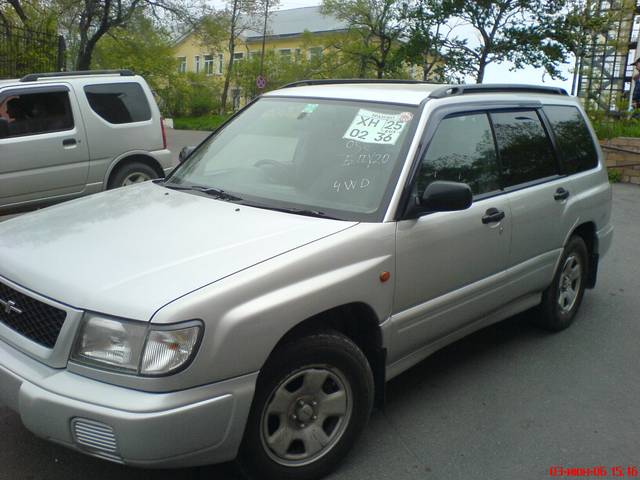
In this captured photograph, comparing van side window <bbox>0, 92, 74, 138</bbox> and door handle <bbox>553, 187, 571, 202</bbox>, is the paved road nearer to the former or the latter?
door handle <bbox>553, 187, 571, 202</bbox>

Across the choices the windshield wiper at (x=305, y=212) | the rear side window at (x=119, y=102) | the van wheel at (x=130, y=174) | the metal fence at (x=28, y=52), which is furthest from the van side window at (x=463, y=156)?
the metal fence at (x=28, y=52)

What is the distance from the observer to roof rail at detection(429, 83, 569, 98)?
13.3 feet

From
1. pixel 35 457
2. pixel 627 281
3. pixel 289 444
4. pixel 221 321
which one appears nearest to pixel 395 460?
pixel 289 444

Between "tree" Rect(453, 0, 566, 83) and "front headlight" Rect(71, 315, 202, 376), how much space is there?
91.6 ft

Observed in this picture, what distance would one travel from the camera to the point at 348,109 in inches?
160

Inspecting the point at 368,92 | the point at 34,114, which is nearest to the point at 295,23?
the point at 34,114

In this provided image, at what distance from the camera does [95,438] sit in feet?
8.60

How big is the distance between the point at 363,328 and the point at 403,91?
1436 mm

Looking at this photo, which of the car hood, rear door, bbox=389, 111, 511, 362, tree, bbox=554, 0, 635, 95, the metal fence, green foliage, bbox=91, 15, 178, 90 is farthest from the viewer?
green foliage, bbox=91, 15, 178, 90

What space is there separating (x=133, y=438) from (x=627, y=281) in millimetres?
5609

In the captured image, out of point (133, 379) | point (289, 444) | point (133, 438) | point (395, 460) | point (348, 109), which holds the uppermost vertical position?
point (348, 109)

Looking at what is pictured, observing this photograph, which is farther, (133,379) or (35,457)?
(35,457)

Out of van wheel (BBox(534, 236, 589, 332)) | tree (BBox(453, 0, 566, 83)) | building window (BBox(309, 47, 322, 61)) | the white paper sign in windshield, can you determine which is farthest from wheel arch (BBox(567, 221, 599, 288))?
building window (BBox(309, 47, 322, 61))

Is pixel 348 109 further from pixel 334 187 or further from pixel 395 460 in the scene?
pixel 395 460
